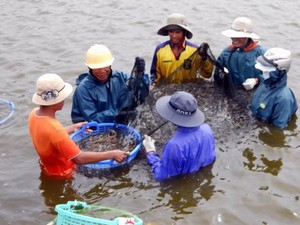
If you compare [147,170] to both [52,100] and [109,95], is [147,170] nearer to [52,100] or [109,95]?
[109,95]

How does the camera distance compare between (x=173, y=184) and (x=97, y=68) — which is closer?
(x=173, y=184)

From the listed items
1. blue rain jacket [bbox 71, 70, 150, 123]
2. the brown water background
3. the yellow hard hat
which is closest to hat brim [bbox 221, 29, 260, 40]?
the brown water background

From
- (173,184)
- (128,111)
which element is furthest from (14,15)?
(173,184)

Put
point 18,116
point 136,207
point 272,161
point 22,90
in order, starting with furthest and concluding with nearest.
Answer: point 22,90
point 18,116
point 272,161
point 136,207

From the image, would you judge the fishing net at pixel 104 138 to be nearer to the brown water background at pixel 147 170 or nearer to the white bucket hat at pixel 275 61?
the brown water background at pixel 147 170

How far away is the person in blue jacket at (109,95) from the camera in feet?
21.3

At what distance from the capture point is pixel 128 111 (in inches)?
263

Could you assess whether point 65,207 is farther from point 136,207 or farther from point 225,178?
point 225,178

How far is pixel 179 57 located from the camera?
7.71m

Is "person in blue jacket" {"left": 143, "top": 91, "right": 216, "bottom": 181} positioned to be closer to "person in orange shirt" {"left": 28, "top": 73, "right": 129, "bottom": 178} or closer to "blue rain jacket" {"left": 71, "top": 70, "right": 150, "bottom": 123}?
"person in orange shirt" {"left": 28, "top": 73, "right": 129, "bottom": 178}

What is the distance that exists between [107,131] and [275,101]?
2692 millimetres

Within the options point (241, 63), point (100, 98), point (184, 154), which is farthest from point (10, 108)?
point (241, 63)

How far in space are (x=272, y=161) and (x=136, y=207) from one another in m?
2.23

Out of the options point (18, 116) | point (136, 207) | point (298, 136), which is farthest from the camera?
point (18, 116)
